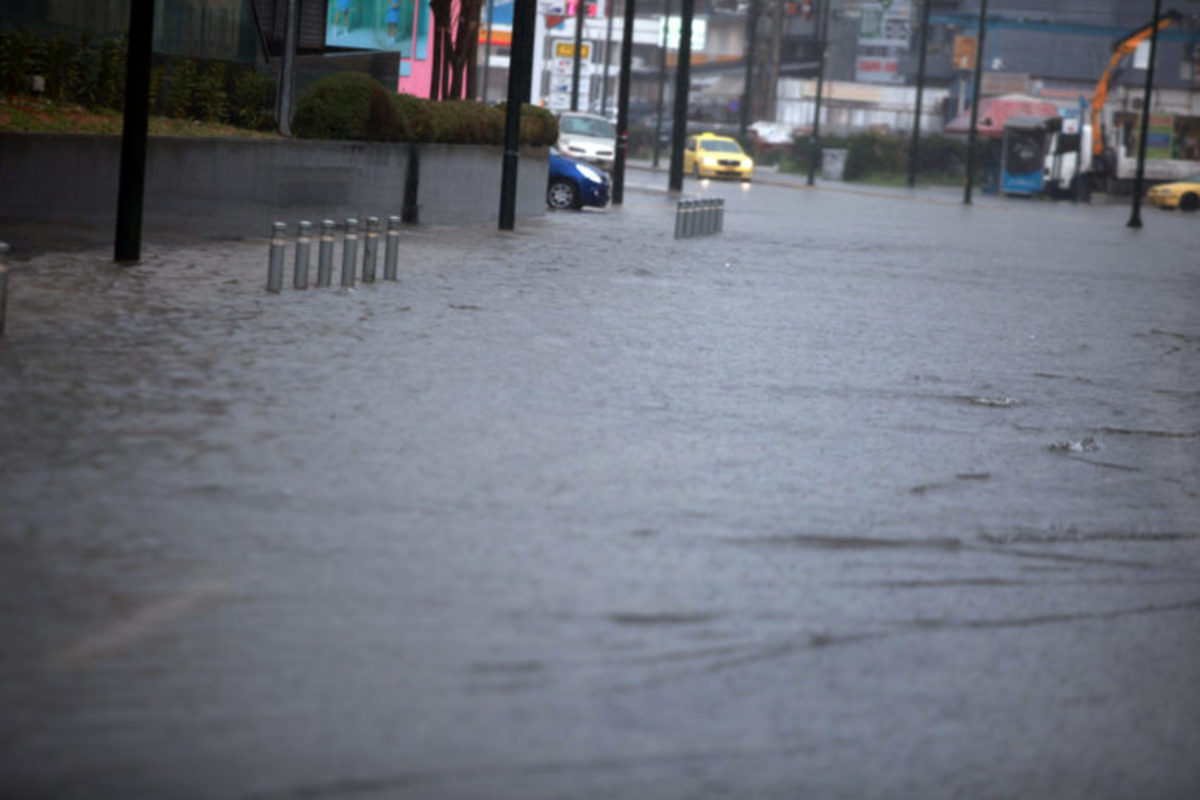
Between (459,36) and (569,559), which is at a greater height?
(459,36)

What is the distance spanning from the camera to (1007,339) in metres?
16.9

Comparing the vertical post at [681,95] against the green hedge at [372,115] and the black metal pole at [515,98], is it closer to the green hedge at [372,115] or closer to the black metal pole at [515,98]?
the green hedge at [372,115]

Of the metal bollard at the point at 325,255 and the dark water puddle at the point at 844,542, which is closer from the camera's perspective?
the dark water puddle at the point at 844,542

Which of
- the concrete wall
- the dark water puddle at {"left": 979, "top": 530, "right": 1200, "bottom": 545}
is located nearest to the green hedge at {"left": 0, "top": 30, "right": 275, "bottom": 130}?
the concrete wall

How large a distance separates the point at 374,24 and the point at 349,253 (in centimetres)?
2437

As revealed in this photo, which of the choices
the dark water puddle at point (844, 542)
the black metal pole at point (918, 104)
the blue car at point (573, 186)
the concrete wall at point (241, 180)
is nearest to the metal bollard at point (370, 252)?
the concrete wall at point (241, 180)

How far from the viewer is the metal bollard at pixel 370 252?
1731 centimetres

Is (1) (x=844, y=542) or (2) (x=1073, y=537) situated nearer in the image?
(1) (x=844, y=542)

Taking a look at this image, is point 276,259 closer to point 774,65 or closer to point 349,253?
point 349,253

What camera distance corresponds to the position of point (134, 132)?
16406 mm

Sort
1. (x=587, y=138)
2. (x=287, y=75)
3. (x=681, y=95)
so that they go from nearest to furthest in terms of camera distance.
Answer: (x=287, y=75), (x=681, y=95), (x=587, y=138)

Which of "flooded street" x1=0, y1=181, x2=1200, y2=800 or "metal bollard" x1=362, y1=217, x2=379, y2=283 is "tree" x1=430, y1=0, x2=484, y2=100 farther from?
"flooded street" x1=0, y1=181, x2=1200, y2=800

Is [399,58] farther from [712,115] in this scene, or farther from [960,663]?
[712,115]

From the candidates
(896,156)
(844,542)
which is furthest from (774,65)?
(844,542)
